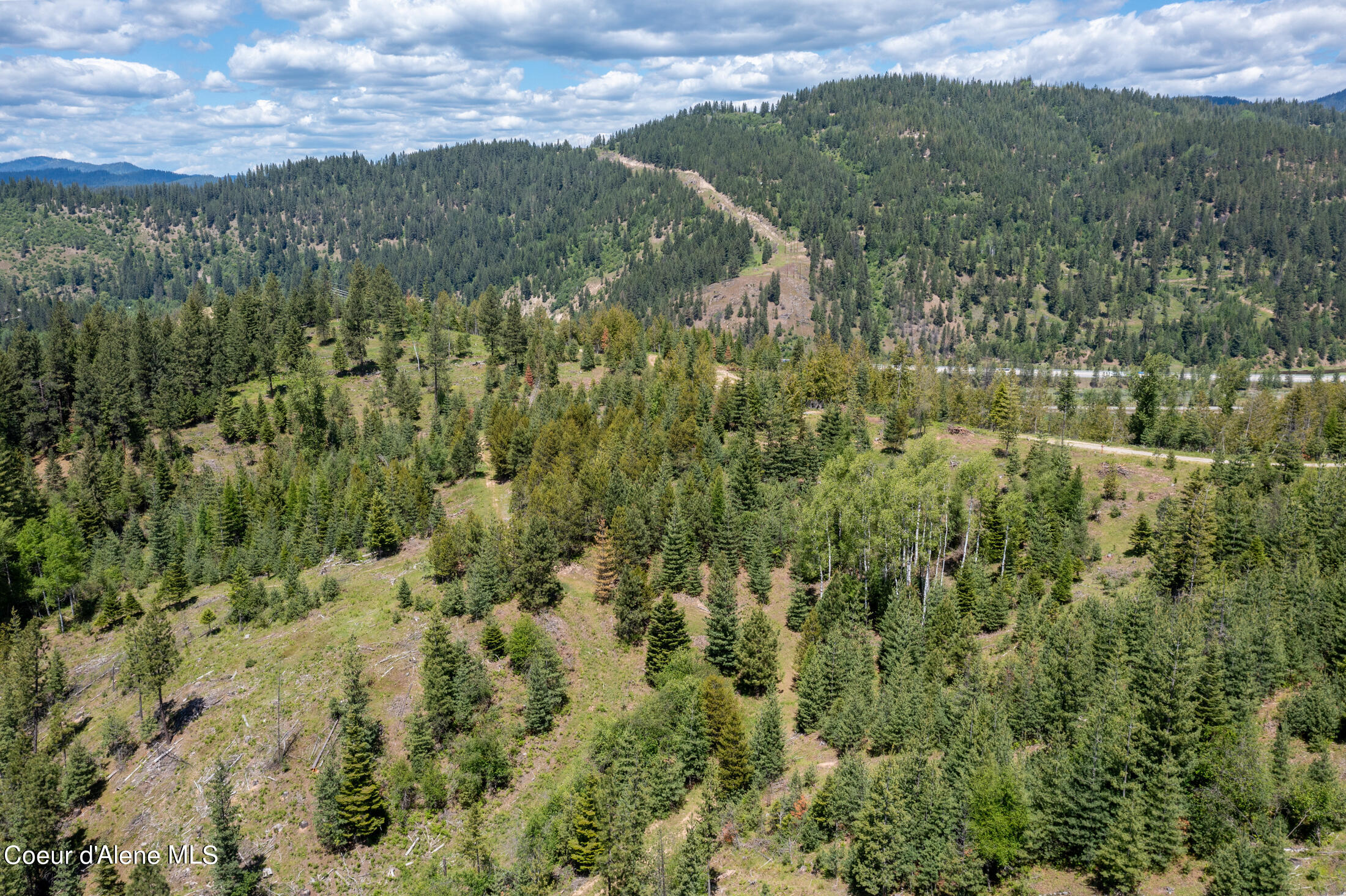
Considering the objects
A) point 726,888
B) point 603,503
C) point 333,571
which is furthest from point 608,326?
point 726,888

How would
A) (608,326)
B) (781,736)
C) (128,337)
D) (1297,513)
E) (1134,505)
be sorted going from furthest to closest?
(608,326), (128,337), (1134,505), (1297,513), (781,736)

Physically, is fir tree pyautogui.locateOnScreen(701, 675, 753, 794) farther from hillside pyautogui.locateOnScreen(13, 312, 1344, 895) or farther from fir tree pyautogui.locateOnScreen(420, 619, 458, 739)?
fir tree pyautogui.locateOnScreen(420, 619, 458, 739)

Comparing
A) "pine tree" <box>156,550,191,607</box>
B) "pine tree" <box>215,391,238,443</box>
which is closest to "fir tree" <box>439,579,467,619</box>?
"pine tree" <box>156,550,191,607</box>

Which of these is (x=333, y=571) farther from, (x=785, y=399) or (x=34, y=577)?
(x=785, y=399)

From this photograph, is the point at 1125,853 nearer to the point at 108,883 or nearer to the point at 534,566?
the point at 534,566

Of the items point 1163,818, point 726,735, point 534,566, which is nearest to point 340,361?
point 534,566

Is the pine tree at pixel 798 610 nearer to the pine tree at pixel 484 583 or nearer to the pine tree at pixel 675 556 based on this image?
the pine tree at pixel 675 556
